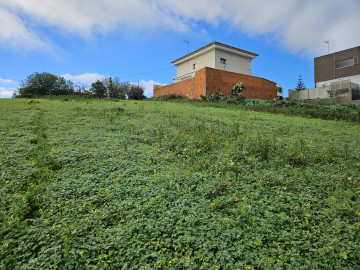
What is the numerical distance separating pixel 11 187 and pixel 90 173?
1.31m

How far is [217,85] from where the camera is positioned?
2175 centimetres

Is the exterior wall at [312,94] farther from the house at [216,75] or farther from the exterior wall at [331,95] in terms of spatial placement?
the house at [216,75]

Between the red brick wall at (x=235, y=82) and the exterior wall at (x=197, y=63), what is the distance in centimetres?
618

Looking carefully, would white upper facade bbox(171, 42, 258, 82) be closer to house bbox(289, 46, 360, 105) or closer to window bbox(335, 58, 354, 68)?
house bbox(289, 46, 360, 105)

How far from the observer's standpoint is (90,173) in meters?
4.27

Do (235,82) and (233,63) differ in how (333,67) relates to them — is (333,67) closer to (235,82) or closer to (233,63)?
(233,63)

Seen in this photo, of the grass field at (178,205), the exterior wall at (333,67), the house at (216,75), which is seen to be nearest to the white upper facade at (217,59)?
the house at (216,75)

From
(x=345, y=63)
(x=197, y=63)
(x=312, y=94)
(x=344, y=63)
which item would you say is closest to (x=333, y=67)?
Answer: (x=344, y=63)

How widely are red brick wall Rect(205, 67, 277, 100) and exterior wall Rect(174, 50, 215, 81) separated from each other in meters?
6.18

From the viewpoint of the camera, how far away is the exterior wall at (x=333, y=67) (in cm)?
2784

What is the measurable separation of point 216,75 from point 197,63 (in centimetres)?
1032

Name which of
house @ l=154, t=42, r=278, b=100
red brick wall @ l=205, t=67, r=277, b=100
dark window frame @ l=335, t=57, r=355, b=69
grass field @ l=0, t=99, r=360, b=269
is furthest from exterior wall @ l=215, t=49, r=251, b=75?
grass field @ l=0, t=99, r=360, b=269

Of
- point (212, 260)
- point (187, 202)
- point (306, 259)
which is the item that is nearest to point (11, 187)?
point (187, 202)

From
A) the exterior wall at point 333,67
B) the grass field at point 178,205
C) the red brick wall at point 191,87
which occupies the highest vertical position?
the exterior wall at point 333,67
